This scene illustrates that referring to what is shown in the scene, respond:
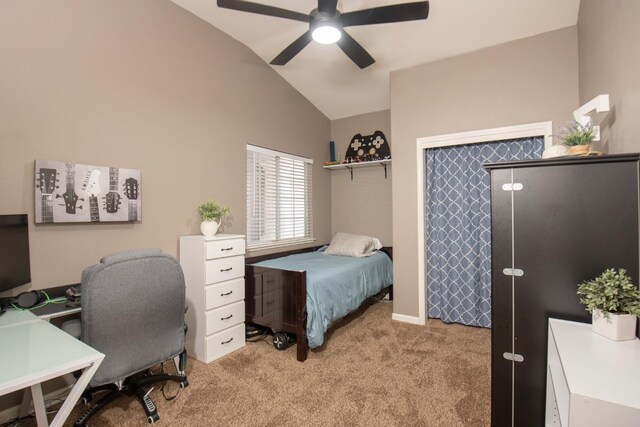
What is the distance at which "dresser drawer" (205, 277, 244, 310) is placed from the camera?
2.52 meters

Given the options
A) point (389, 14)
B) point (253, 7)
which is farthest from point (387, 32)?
point (253, 7)

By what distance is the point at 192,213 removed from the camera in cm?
287

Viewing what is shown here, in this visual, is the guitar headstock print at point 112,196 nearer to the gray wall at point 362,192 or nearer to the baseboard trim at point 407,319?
the baseboard trim at point 407,319

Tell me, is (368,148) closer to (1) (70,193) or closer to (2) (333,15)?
(2) (333,15)

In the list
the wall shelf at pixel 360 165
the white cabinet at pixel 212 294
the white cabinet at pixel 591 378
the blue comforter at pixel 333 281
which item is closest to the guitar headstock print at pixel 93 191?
the white cabinet at pixel 212 294

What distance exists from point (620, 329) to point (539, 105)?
232 cm

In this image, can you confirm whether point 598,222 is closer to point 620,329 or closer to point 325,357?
point 620,329

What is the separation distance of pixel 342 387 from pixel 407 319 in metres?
1.50

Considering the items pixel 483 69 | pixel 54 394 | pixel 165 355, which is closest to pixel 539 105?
pixel 483 69

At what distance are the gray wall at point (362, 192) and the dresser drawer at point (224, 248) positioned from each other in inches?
88.2

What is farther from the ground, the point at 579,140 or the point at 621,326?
the point at 579,140

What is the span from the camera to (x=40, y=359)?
3.68ft

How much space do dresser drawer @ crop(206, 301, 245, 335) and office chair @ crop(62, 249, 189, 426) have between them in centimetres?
66

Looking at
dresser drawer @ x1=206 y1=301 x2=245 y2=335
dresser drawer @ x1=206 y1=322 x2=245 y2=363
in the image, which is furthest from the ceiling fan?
dresser drawer @ x1=206 y1=322 x2=245 y2=363
